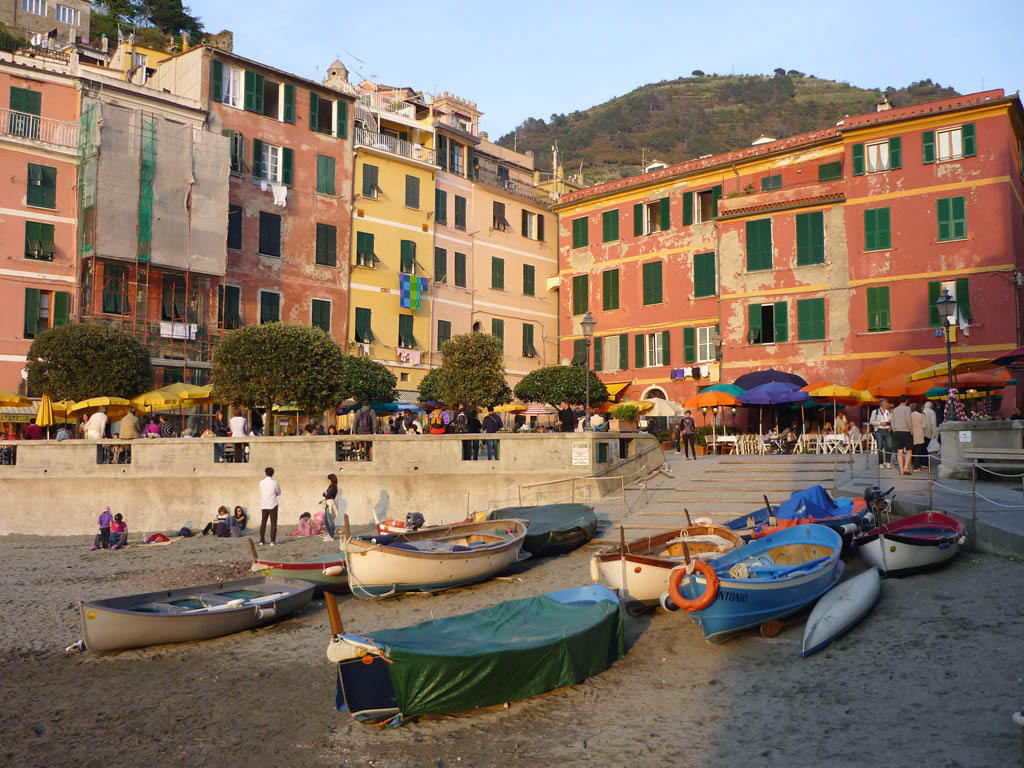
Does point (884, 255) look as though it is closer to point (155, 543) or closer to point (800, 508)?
point (800, 508)

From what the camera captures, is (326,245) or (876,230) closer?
(876,230)

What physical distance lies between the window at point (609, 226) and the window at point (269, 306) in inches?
660

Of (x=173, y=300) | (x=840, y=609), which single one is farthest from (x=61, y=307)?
(x=840, y=609)

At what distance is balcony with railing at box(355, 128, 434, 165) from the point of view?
42719 millimetres

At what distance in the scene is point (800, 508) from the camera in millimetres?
16578

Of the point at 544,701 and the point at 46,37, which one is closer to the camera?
the point at 544,701

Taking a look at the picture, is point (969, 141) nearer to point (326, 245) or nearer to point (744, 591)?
point (326, 245)

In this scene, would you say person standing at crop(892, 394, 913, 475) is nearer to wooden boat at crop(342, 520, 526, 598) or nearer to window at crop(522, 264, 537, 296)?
wooden boat at crop(342, 520, 526, 598)

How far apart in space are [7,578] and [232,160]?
72.9ft

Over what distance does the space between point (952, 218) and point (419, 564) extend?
1093 inches

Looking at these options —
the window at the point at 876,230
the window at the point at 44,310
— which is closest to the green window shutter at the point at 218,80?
the window at the point at 44,310

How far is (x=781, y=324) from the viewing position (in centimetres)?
3747

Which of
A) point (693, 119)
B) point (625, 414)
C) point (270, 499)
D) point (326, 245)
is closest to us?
point (270, 499)

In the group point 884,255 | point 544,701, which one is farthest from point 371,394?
point 544,701
